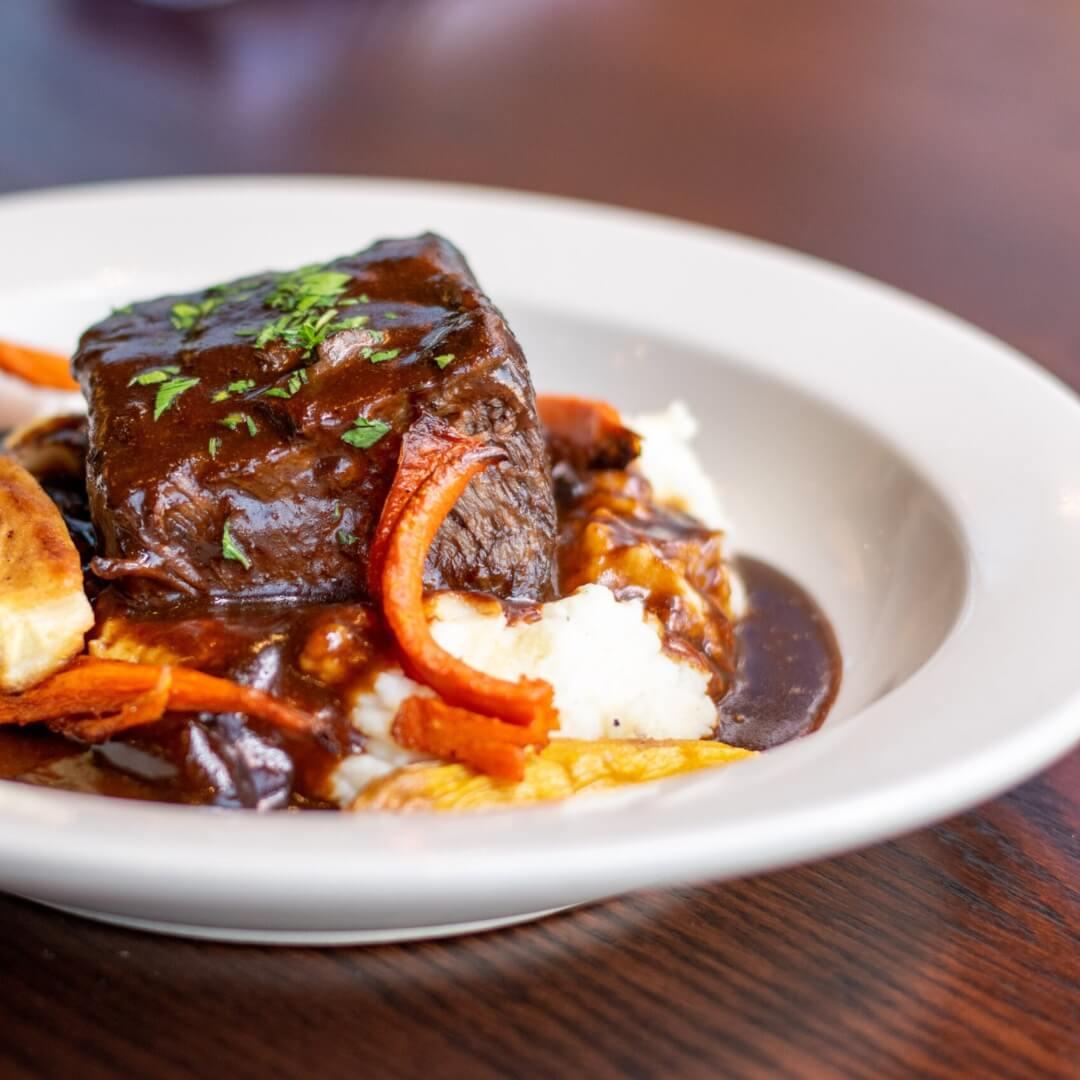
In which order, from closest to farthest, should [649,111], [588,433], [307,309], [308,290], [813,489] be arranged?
[307,309] → [308,290] → [588,433] → [813,489] → [649,111]

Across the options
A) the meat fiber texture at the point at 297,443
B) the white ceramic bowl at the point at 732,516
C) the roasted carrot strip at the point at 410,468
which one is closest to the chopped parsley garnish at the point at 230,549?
the meat fiber texture at the point at 297,443

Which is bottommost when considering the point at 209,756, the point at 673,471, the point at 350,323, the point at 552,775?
the point at 209,756

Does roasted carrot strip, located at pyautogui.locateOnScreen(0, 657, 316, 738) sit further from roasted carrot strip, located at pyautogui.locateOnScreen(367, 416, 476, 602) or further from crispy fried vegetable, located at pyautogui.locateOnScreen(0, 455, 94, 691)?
roasted carrot strip, located at pyautogui.locateOnScreen(367, 416, 476, 602)

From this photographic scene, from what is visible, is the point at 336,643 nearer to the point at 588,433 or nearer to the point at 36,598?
the point at 36,598

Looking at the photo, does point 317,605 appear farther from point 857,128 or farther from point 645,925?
point 857,128

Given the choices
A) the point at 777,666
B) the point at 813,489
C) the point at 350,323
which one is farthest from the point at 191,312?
the point at 813,489

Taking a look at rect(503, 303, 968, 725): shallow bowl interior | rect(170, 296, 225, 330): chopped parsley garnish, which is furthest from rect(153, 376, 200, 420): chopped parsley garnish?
rect(503, 303, 968, 725): shallow bowl interior

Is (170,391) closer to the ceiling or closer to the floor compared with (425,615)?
closer to the ceiling

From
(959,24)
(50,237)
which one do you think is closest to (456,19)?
(959,24)
